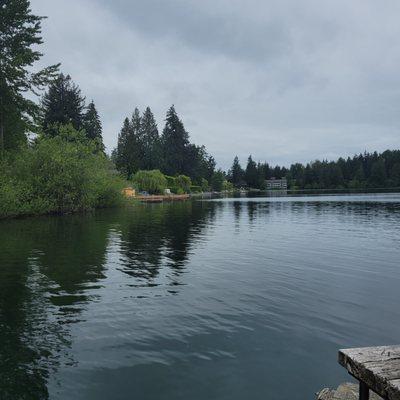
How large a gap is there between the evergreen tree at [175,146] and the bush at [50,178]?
7227 centimetres

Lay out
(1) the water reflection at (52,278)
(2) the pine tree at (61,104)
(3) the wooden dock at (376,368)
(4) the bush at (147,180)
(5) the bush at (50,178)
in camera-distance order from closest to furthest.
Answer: (3) the wooden dock at (376,368) → (1) the water reflection at (52,278) → (5) the bush at (50,178) → (2) the pine tree at (61,104) → (4) the bush at (147,180)

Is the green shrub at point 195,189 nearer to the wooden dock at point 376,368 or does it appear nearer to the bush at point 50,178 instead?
the bush at point 50,178

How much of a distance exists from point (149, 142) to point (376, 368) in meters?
129

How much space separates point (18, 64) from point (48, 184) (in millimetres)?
11606

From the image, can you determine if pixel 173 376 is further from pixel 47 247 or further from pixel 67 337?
pixel 47 247

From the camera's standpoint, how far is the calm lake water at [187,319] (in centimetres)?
672

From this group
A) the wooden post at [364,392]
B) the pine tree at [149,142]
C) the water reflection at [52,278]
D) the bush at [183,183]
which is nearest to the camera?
the wooden post at [364,392]

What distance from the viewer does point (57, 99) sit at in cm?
7569

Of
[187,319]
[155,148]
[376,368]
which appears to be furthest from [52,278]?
[155,148]

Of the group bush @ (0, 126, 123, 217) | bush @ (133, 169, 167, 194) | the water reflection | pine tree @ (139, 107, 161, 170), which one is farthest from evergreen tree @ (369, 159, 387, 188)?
the water reflection

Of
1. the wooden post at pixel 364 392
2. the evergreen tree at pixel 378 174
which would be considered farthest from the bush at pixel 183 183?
the evergreen tree at pixel 378 174

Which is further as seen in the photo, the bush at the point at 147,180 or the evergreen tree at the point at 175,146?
the evergreen tree at the point at 175,146

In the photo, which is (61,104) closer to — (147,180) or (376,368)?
(147,180)

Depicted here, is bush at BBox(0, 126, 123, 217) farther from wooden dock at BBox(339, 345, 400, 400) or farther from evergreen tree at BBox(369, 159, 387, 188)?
evergreen tree at BBox(369, 159, 387, 188)
